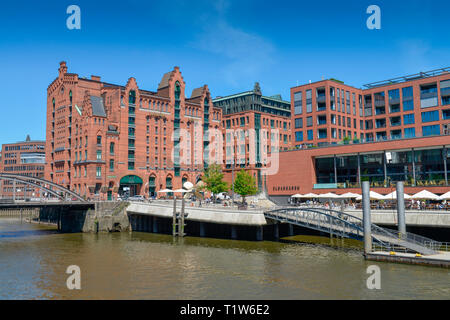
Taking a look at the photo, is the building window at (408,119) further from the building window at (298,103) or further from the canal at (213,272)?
the canal at (213,272)

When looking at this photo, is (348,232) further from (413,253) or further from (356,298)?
(356,298)

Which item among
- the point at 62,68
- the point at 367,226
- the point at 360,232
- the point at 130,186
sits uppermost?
the point at 62,68

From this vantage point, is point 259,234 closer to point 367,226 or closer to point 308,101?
point 367,226

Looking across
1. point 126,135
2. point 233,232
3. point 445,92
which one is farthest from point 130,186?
point 445,92

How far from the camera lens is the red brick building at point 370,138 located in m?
64.0

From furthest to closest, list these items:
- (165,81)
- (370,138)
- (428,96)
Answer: (165,81) < (428,96) < (370,138)

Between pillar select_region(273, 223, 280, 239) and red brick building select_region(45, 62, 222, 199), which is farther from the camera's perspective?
red brick building select_region(45, 62, 222, 199)

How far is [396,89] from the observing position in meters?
87.1

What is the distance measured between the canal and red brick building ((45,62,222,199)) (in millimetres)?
40630

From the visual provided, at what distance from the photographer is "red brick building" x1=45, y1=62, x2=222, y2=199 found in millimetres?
89688

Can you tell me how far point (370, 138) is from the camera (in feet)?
252

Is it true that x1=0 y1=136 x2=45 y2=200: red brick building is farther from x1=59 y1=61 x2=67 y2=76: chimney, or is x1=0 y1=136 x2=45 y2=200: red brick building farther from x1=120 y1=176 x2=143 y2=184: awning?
x1=120 y1=176 x2=143 y2=184: awning

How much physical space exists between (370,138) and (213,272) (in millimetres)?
52481

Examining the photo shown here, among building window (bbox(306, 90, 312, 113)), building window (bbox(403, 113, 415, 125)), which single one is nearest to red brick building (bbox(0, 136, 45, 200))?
building window (bbox(306, 90, 312, 113))
